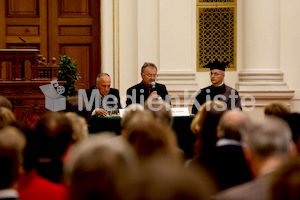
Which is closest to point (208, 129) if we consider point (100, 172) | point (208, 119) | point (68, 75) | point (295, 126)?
point (208, 119)

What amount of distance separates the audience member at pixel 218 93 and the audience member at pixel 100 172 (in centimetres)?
595

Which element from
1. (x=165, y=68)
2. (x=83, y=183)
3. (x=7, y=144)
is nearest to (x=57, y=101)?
(x=165, y=68)

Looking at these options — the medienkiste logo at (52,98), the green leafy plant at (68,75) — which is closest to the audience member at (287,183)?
the medienkiste logo at (52,98)

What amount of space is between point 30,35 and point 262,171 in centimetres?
864

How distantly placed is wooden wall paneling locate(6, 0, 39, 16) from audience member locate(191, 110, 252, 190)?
25.1 feet

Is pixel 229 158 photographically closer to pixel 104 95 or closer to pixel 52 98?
pixel 104 95

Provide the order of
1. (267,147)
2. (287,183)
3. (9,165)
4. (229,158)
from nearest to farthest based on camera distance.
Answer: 1. (287,183)
2. (9,165)
3. (267,147)
4. (229,158)

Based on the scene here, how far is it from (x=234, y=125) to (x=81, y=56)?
7293 mm

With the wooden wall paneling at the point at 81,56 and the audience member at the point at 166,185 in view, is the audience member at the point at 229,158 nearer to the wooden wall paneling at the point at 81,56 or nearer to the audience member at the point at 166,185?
the audience member at the point at 166,185

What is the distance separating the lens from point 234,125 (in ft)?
10.5

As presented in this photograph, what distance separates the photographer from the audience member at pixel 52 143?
2938mm

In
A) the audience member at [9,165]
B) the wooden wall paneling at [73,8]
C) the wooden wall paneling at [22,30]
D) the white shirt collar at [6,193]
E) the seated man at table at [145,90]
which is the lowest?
the white shirt collar at [6,193]

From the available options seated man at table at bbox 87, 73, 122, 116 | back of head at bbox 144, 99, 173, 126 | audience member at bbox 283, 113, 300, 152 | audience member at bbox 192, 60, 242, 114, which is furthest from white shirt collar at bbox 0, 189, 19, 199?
audience member at bbox 192, 60, 242, 114

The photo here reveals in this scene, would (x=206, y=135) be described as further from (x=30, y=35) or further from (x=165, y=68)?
(x=30, y=35)
